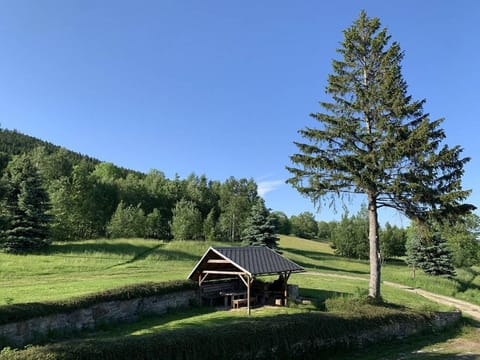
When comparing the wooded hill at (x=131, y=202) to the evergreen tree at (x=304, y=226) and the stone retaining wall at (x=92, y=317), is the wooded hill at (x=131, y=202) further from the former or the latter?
the evergreen tree at (x=304, y=226)

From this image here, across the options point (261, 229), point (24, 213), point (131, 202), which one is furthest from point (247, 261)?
point (131, 202)

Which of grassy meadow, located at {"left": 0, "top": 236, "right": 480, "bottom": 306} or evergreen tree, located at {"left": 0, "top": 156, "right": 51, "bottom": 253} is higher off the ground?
evergreen tree, located at {"left": 0, "top": 156, "right": 51, "bottom": 253}

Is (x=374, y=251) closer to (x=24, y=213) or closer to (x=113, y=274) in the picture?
(x=113, y=274)

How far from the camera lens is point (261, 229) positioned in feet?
131

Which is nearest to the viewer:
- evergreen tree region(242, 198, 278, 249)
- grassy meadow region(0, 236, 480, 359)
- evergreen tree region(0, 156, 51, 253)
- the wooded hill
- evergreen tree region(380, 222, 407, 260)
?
grassy meadow region(0, 236, 480, 359)

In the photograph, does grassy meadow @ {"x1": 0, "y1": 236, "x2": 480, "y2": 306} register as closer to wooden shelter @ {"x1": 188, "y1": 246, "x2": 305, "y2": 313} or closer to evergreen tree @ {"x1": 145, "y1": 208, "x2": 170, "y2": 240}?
wooden shelter @ {"x1": 188, "y1": 246, "x2": 305, "y2": 313}

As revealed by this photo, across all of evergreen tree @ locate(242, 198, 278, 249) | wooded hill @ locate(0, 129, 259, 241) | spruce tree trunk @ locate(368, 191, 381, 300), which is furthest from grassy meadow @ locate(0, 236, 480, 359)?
wooded hill @ locate(0, 129, 259, 241)

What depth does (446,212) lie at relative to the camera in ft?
55.0

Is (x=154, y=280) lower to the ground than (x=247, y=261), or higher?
lower

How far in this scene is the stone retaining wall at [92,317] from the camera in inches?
464

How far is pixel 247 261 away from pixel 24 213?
23958 millimetres

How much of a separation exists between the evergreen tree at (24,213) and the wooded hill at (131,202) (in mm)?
1164

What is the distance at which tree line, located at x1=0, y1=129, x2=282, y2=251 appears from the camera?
33.9m

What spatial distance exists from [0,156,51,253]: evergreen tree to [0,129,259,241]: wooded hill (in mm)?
1164
